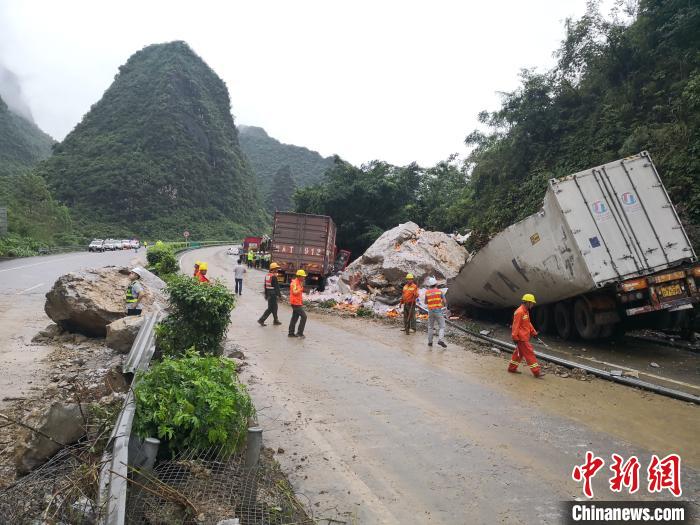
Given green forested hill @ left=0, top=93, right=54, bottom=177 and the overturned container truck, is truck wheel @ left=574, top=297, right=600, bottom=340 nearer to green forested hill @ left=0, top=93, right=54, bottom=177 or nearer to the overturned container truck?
the overturned container truck

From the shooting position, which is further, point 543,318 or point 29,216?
point 29,216

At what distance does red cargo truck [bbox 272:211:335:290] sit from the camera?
66.1ft

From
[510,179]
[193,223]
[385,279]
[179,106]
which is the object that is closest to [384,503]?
[385,279]

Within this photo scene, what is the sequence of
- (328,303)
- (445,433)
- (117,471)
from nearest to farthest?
1. (117,471)
2. (445,433)
3. (328,303)

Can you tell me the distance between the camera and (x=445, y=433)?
5.44m

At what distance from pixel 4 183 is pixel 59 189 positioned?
50.8ft

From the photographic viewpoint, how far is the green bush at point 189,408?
404 centimetres

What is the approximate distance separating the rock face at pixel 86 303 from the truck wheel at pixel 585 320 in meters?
8.60

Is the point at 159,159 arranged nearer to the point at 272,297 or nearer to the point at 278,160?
the point at 278,160

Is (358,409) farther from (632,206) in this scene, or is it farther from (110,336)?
(632,206)

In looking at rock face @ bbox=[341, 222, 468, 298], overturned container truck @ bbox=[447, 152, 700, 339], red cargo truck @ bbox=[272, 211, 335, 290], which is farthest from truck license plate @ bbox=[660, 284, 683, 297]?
red cargo truck @ bbox=[272, 211, 335, 290]

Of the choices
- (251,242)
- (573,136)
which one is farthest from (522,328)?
(251,242)

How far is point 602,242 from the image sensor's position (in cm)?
927

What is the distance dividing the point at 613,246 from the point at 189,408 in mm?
8066
